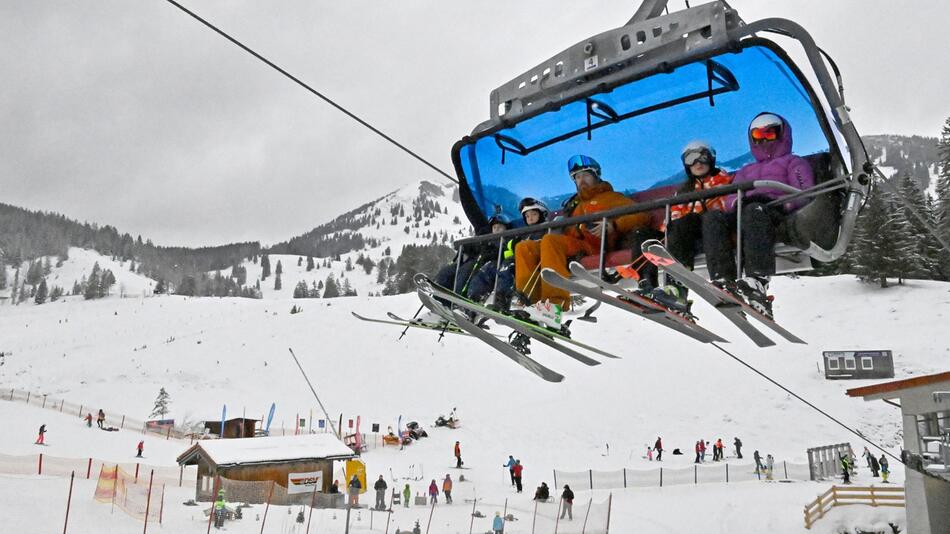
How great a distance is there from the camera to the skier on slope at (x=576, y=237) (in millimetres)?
7133

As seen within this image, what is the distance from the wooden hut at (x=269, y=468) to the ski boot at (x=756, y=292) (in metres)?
18.9

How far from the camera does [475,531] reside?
19078mm

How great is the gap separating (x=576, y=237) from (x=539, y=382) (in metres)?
41.2

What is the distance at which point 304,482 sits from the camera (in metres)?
23.5

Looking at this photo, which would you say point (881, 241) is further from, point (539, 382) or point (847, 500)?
point (847, 500)

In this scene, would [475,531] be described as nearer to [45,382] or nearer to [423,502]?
[423,502]

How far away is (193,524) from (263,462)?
19.9 feet

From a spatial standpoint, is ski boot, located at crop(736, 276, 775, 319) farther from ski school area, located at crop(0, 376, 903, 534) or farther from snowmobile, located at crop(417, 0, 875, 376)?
ski school area, located at crop(0, 376, 903, 534)

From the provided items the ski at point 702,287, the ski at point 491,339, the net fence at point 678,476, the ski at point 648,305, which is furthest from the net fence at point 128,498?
the ski at point 702,287

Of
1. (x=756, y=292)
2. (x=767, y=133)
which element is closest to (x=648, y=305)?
(x=756, y=292)

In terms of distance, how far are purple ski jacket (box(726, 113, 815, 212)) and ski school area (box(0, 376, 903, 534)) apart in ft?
45.0

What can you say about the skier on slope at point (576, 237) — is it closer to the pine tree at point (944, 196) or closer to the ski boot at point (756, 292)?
the ski boot at point (756, 292)

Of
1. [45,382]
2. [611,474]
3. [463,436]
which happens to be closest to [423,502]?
[611,474]

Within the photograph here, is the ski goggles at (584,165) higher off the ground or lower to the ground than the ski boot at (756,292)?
higher
